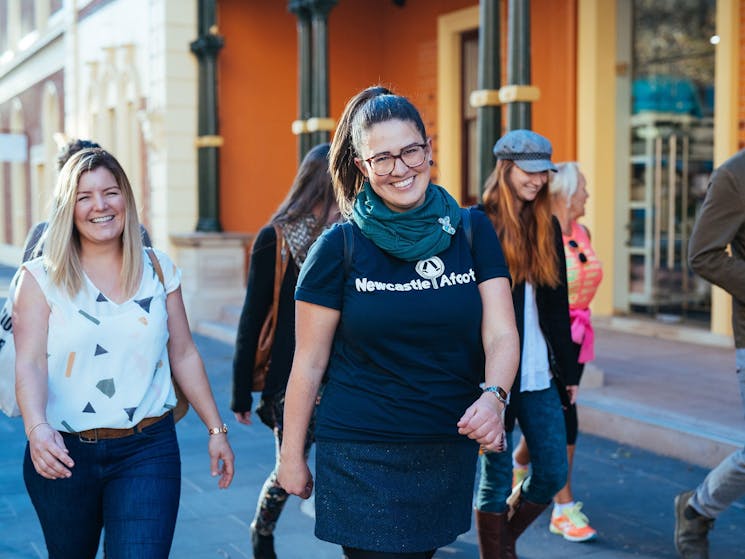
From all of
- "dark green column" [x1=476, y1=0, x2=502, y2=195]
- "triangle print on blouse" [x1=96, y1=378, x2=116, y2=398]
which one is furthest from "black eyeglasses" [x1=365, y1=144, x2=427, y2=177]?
"dark green column" [x1=476, y1=0, x2=502, y2=195]

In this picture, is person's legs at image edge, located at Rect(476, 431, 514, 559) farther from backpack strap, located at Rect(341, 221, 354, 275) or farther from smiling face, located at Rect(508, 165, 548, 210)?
backpack strap, located at Rect(341, 221, 354, 275)

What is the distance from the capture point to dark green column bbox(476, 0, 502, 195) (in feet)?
26.3

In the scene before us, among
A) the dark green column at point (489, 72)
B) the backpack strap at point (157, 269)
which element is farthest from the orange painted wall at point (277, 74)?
the backpack strap at point (157, 269)

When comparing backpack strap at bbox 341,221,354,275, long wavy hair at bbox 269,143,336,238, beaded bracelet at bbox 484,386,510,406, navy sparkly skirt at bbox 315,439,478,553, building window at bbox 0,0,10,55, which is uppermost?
building window at bbox 0,0,10,55

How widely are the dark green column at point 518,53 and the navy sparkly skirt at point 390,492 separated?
5.44 meters

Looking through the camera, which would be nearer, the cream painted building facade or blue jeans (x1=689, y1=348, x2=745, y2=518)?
blue jeans (x1=689, y1=348, x2=745, y2=518)

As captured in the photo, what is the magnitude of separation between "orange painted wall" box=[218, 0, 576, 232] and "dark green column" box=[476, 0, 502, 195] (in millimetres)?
5367

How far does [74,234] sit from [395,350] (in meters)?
1.21

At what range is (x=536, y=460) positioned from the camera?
3914mm

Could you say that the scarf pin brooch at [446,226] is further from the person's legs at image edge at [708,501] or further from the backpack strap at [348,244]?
the person's legs at image edge at [708,501]

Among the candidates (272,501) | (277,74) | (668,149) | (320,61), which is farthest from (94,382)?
(277,74)

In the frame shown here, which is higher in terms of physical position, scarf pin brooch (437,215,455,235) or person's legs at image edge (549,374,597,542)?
scarf pin brooch (437,215,455,235)

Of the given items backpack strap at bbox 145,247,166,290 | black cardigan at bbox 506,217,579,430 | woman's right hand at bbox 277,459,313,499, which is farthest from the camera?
black cardigan at bbox 506,217,579,430

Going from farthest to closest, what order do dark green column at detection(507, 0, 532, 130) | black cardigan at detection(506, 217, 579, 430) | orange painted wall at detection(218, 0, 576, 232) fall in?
orange painted wall at detection(218, 0, 576, 232) → dark green column at detection(507, 0, 532, 130) → black cardigan at detection(506, 217, 579, 430)
